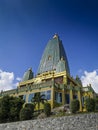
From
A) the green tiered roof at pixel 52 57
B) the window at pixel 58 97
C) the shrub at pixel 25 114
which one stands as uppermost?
the green tiered roof at pixel 52 57

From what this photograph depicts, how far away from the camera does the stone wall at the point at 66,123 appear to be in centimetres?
2205

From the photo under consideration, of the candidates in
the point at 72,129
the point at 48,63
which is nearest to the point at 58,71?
the point at 48,63

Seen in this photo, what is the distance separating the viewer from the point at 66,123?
911 inches

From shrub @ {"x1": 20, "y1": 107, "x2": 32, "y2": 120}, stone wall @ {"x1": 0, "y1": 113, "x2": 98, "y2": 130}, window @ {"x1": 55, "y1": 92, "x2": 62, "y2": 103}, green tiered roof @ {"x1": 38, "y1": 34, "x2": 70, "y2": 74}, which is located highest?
green tiered roof @ {"x1": 38, "y1": 34, "x2": 70, "y2": 74}

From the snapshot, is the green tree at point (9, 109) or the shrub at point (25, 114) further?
the green tree at point (9, 109)

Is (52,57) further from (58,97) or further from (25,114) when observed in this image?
(25,114)

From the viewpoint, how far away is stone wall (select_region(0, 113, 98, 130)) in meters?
22.0

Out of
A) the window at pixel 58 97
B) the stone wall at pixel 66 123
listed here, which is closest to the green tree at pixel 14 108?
the stone wall at pixel 66 123

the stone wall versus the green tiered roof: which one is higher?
the green tiered roof

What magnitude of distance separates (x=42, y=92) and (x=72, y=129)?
18.2 m

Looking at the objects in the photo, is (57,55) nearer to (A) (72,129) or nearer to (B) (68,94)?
(B) (68,94)

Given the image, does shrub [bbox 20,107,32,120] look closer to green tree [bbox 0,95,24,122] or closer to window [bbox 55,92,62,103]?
green tree [bbox 0,95,24,122]

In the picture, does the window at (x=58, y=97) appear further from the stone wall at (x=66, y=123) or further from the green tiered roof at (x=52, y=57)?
the green tiered roof at (x=52, y=57)

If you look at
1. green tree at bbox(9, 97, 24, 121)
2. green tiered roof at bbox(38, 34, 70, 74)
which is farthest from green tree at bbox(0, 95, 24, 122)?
green tiered roof at bbox(38, 34, 70, 74)
